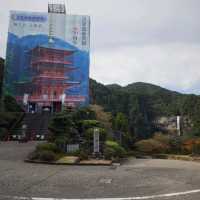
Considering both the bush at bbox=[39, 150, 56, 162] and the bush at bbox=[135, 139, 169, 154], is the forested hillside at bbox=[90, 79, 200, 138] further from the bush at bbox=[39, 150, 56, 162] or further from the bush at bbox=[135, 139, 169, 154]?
the bush at bbox=[39, 150, 56, 162]

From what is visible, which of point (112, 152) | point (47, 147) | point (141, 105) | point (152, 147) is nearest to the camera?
point (47, 147)

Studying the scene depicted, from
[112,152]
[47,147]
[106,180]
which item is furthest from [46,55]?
[106,180]

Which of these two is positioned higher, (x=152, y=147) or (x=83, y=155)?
(x=83, y=155)

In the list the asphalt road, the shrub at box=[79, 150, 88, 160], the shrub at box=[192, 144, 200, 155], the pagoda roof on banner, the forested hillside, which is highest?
the pagoda roof on banner

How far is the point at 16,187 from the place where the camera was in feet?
17.7

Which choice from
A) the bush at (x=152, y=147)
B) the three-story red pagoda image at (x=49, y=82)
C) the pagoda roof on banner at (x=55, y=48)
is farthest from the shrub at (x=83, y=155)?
the pagoda roof on banner at (x=55, y=48)

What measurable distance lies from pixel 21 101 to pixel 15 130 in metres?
11.5

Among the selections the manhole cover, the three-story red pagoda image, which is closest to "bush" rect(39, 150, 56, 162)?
the manhole cover

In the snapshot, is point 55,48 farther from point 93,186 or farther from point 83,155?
point 93,186

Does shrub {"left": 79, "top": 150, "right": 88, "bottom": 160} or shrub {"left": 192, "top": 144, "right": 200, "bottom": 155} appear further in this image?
shrub {"left": 192, "top": 144, "right": 200, "bottom": 155}

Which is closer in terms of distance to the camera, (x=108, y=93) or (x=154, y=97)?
(x=108, y=93)

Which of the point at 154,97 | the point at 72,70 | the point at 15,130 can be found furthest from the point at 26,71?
the point at 154,97

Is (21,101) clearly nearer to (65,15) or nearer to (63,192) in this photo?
(65,15)

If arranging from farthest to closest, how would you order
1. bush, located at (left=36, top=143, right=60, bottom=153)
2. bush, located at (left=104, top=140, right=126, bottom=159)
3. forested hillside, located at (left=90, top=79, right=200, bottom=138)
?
forested hillside, located at (left=90, top=79, right=200, bottom=138) → bush, located at (left=104, top=140, right=126, bottom=159) → bush, located at (left=36, top=143, right=60, bottom=153)
